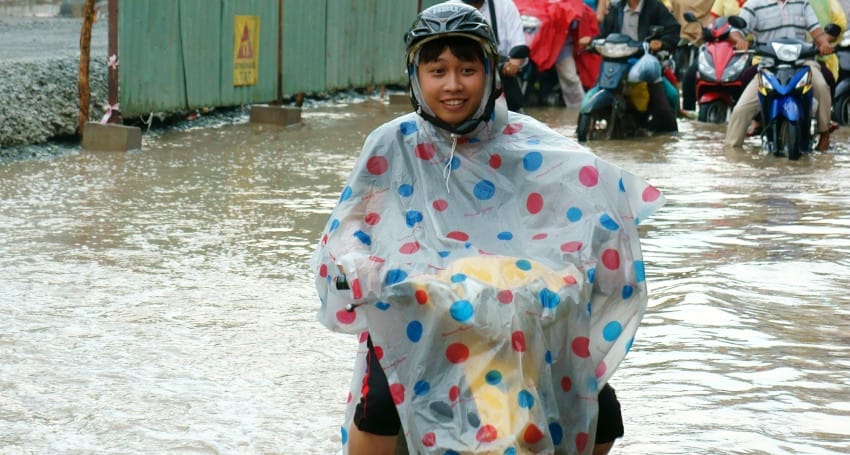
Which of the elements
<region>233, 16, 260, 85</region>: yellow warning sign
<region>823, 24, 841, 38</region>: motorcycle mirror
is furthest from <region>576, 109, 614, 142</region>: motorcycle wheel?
<region>233, 16, 260, 85</region>: yellow warning sign

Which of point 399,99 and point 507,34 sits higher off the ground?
point 507,34

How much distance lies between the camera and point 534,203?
3299mm

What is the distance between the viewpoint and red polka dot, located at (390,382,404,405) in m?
3.03

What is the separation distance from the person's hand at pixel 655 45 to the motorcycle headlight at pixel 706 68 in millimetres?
1203

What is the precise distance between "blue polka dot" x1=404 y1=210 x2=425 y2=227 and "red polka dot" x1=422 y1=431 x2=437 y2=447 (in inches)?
21.2

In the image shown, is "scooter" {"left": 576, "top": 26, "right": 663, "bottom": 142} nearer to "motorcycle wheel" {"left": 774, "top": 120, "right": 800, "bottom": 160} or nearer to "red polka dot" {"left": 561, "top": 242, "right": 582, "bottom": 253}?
A: "motorcycle wheel" {"left": 774, "top": 120, "right": 800, "bottom": 160}

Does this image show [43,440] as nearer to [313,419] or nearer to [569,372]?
[313,419]

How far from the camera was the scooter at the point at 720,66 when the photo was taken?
14.2 m

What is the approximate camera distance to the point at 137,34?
39.3 ft

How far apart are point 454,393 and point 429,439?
107 mm

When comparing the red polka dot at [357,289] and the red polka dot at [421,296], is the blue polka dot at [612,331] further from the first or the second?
the red polka dot at [357,289]

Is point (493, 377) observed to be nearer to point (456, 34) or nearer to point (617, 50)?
Result: point (456, 34)

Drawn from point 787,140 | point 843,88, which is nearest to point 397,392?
point 787,140

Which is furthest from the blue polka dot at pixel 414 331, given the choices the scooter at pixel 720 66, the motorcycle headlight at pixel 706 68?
the motorcycle headlight at pixel 706 68
